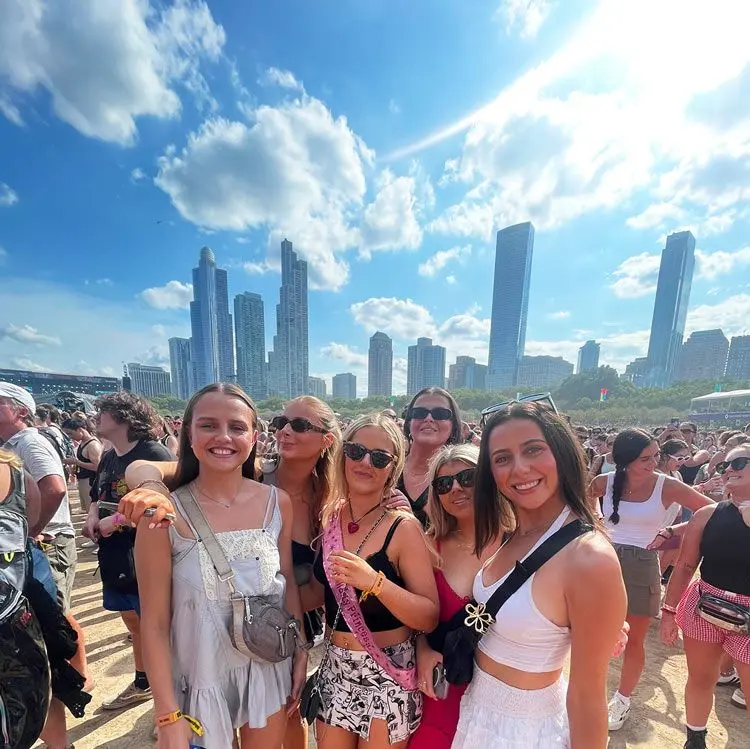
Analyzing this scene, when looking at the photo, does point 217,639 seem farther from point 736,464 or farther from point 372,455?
point 736,464

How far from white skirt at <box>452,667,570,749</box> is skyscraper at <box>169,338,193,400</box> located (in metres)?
94.2

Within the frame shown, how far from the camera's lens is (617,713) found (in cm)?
309

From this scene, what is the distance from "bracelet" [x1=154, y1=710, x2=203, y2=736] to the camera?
1492 mm

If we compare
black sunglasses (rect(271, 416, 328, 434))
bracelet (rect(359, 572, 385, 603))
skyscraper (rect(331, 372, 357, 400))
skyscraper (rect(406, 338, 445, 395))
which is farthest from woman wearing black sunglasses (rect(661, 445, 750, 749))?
skyscraper (rect(331, 372, 357, 400))

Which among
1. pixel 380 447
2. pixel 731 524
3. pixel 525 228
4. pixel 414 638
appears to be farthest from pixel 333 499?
pixel 525 228

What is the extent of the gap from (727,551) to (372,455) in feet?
8.89

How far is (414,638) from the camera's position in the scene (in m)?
1.79

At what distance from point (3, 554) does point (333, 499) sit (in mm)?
1643

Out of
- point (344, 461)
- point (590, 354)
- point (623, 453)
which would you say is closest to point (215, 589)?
point (344, 461)

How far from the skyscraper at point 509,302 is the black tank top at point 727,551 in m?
104

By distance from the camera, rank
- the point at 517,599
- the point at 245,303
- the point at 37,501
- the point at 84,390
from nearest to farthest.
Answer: the point at 517,599 → the point at 37,501 → the point at 84,390 → the point at 245,303

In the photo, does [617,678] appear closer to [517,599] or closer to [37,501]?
[517,599]

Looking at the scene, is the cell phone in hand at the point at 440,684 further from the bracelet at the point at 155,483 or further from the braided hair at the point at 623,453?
the braided hair at the point at 623,453

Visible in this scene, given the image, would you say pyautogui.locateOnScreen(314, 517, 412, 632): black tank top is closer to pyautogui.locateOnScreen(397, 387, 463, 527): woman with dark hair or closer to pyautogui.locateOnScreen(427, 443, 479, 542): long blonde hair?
pyautogui.locateOnScreen(427, 443, 479, 542): long blonde hair
